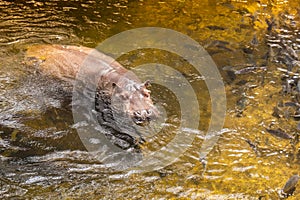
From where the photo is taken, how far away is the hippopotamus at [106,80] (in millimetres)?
5387

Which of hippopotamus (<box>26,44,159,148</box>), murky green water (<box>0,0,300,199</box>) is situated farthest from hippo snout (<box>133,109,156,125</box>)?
murky green water (<box>0,0,300,199</box>)

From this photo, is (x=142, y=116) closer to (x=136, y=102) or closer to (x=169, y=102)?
(x=136, y=102)

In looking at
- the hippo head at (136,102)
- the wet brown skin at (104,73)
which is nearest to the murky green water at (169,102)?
the wet brown skin at (104,73)

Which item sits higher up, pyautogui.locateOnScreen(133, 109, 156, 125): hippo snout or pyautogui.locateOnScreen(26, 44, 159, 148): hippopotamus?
pyautogui.locateOnScreen(26, 44, 159, 148): hippopotamus

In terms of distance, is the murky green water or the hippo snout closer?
the murky green water

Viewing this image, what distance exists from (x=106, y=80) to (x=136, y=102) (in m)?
0.65

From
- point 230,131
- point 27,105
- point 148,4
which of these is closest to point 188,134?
point 230,131

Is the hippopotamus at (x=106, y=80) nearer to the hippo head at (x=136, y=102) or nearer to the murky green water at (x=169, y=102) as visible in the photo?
the hippo head at (x=136, y=102)

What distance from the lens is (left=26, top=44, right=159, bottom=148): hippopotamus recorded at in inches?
212

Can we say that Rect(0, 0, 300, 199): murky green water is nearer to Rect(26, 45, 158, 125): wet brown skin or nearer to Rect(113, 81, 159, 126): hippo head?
Rect(26, 45, 158, 125): wet brown skin

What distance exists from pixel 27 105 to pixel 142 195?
7.77ft

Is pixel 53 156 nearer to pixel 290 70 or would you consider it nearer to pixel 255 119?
pixel 255 119

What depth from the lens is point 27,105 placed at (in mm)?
5789

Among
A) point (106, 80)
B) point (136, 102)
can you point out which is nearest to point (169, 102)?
point (136, 102)
